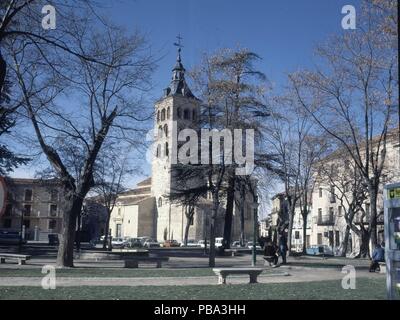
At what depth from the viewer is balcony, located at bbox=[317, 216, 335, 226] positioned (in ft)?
187

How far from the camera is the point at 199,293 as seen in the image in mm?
11297

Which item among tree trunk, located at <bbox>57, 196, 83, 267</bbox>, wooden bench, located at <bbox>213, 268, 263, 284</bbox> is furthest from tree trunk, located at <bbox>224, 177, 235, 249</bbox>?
wooden bench, located at <bbox>213, 268, 263, 284</bbox>

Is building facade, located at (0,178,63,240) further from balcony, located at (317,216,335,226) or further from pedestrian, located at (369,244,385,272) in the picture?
pedestrian, located at (369,244,385,272)

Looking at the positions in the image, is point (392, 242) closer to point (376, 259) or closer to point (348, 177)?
point (376, 259)

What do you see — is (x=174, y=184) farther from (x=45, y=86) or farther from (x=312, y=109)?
(x=45, y=86)

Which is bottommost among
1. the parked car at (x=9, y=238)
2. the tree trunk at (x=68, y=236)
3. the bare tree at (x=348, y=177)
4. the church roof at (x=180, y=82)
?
the parked car at (x=9, y=238)

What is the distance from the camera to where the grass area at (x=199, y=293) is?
1023cm

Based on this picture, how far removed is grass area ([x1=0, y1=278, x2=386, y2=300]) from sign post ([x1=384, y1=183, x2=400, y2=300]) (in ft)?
4.16

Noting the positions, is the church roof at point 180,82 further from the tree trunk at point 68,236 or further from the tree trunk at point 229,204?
the tree trunk at point 68,236

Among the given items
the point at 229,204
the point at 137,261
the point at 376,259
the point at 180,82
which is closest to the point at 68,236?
the point at 137,261

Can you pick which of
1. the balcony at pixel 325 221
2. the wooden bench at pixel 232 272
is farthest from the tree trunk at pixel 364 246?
the wooden bench at pixel 232 272

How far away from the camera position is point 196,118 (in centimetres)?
3177

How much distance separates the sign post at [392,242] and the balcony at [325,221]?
160ft

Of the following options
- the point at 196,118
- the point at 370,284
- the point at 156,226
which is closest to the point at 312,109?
the point at 196,118
